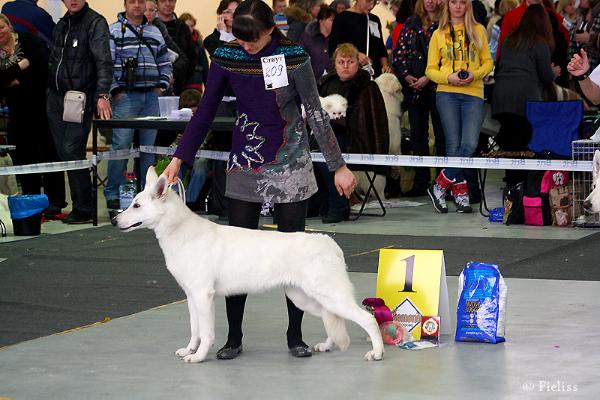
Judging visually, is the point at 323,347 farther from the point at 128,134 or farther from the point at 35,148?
the point at 35,148

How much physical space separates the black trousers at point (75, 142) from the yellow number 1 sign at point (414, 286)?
4886 mm

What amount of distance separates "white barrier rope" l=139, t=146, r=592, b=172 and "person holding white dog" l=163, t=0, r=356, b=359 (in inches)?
164

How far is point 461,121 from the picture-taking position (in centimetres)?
988

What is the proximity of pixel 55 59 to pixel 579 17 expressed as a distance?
17.7 feet

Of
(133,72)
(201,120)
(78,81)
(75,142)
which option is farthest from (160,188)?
(133,72)

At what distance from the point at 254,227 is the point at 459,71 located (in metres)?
4.99

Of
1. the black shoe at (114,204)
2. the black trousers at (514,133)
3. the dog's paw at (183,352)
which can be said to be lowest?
the dog's paw at (183,352)

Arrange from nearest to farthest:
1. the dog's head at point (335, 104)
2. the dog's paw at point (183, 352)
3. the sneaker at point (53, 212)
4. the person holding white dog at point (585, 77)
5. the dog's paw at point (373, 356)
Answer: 1. the dog's paw at point (373, 356)
2. the dog's paw at point (183, 352)
3. the person holding white dog at point (585, 77)
4. the dog's head at point (335, 104)
5. the sneaker at point (53, 212)

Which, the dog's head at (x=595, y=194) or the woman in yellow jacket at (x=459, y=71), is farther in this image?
the woman in yellow jacket at (x=459, y=71)

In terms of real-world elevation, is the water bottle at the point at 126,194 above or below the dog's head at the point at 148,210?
below

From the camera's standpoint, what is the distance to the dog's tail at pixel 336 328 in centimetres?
479

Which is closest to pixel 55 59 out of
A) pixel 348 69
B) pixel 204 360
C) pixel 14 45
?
pixel 14 45

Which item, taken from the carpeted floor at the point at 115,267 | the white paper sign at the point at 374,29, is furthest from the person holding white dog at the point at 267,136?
the white paper sign at the point at 374,29

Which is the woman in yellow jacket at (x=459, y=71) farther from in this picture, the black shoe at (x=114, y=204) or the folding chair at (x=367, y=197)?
the black shoe at (x=114, y=204)
